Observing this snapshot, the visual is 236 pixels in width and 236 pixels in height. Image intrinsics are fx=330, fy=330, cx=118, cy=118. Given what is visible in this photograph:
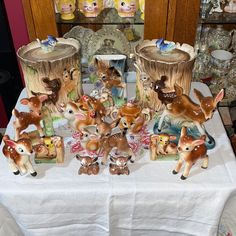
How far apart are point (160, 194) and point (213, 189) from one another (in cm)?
12

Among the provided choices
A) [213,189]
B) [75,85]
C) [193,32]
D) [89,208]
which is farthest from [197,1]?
[89,208]

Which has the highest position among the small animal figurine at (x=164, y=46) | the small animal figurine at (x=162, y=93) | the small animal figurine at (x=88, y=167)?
the small animal figurine at (x=164, y=46)

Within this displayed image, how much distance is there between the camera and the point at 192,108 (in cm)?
80

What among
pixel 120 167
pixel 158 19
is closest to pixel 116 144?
pixel 120 167

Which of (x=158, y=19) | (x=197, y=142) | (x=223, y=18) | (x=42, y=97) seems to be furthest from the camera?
(x=223, y=18)

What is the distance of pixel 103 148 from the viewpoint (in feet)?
2.61

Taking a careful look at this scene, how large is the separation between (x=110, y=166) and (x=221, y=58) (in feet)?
2.31

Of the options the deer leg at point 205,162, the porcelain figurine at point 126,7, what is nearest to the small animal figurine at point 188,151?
the deer leg at point 205,162

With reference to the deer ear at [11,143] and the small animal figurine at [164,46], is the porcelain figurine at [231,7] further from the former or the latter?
the deer ear at [11,143]

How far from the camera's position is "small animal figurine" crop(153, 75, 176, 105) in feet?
2.70

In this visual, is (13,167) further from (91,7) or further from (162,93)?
(91,7)

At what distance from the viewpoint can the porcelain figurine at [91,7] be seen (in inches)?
42.1

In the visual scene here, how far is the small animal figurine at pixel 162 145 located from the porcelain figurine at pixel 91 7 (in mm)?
510

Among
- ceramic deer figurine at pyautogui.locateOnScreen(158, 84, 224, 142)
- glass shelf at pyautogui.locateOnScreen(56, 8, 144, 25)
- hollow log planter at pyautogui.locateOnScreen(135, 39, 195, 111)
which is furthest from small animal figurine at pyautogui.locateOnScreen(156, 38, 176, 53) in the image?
glass shelf at pyautogui.locateOnScreen(56, 8, 144, 25)
